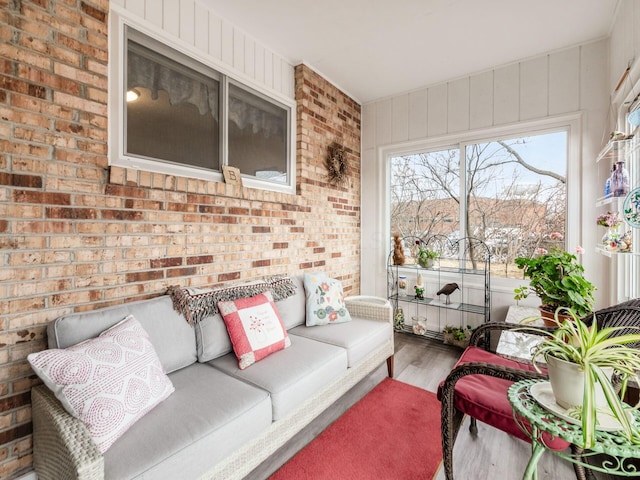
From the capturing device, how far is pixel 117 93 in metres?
1.89

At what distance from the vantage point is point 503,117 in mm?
3146

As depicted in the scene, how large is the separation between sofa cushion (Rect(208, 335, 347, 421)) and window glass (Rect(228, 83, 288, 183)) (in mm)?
1527

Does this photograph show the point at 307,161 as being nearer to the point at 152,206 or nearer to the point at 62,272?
the point at 152,206

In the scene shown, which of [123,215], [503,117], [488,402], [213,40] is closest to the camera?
[488,402]

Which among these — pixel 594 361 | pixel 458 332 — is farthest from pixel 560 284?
pixel 458 332

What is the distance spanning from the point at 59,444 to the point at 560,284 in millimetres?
2620

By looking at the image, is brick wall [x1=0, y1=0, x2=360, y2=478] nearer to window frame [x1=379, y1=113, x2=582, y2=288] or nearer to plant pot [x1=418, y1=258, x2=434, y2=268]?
plant pot [x1=418, y1=258, x2=434, y2=268]

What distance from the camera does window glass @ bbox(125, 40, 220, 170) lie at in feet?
6.57

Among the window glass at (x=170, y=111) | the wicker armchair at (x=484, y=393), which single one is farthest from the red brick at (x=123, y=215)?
the wicker armchair at (x=484, y=393)

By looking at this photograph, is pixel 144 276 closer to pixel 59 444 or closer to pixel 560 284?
pixel 59 444

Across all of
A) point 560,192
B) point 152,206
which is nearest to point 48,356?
point 152,206

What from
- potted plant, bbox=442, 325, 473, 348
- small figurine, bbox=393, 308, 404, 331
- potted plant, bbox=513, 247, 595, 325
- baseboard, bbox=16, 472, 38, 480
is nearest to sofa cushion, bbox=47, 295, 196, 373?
baseboard, bbox=16, 472, 38, 480

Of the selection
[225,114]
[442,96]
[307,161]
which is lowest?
[307,161]

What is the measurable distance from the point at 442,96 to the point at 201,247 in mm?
3006
